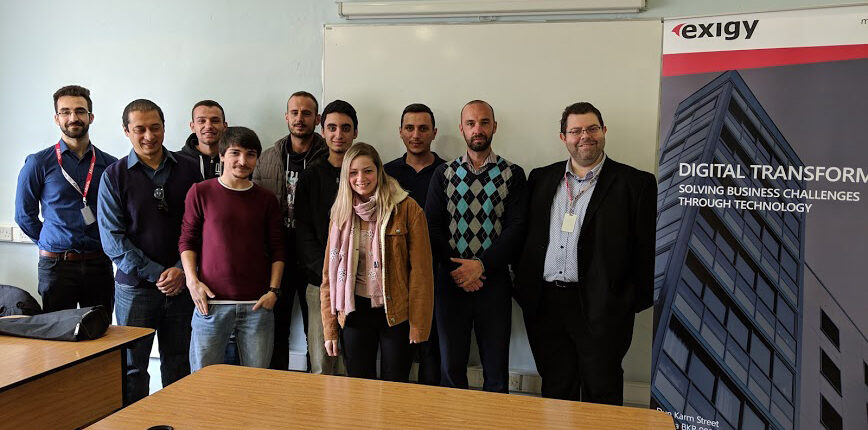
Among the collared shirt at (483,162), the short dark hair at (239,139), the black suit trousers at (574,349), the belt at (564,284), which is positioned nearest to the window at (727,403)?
the black suit trousers at (574,349)

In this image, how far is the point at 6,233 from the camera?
13.5 ft

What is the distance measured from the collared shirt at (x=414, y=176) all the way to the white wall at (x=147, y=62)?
751 millimetres

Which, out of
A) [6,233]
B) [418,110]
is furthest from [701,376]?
Answer: [6,233]

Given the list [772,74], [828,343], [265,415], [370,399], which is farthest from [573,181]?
[265,415]

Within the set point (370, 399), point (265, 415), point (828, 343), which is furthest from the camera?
point (828, 343)

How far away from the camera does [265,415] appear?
1419 mm

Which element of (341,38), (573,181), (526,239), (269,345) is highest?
(341,38)

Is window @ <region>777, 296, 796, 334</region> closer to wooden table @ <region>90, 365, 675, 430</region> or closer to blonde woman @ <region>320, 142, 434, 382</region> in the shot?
wooden table @ <region>90, 365, 675, 430</region>

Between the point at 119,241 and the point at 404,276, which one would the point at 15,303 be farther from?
the point at 404,276

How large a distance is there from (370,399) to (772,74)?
7.48 feet

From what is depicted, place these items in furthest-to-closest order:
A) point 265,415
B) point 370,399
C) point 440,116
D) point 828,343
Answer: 1. point 440,116
2. point 828,343
3. point 370,399
4. point 265,415

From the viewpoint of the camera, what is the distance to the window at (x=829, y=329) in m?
2.49

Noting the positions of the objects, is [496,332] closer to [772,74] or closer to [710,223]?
[710,223]

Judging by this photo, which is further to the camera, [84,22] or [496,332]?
[84,22]
